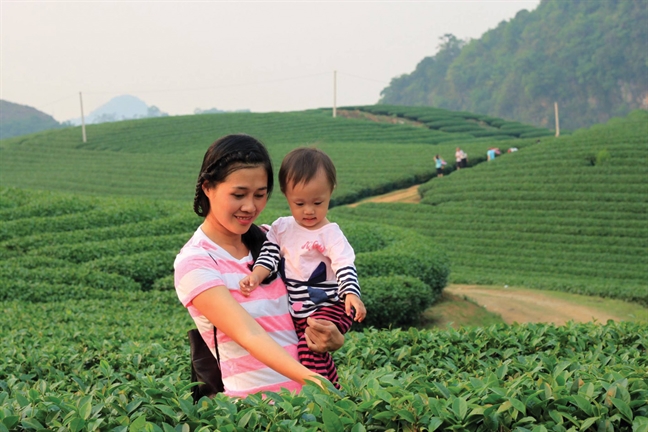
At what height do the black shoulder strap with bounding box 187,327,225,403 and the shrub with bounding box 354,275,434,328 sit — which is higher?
the black shoulder strap with bounding box 187,327,225,403

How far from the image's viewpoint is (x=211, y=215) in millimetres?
2504

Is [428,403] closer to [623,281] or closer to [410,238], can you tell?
[410,238]

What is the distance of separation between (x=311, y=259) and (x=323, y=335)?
330 mm

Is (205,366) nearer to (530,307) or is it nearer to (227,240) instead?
(227,240)

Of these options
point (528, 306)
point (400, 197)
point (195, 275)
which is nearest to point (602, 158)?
point (400, 197)

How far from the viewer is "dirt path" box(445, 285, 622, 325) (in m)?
10.5

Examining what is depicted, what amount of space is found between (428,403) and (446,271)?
8.71 metres

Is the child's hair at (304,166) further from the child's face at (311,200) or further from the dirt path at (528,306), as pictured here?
the dirt path at (528,306)

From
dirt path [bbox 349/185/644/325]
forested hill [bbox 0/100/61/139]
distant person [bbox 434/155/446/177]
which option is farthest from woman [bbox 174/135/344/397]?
forested hill [bbox 0/100/61/139]

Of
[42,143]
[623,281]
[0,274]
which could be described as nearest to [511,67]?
[42,143]

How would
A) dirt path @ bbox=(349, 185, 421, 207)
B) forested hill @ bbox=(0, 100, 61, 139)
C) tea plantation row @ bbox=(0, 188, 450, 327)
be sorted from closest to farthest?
tea plantation row @ bbox=(0, 188, 450, 327) → dirt path @ bbox=(349, 185, 421, 207) → forested hill @ bbox=(0, 100, 61, 139)

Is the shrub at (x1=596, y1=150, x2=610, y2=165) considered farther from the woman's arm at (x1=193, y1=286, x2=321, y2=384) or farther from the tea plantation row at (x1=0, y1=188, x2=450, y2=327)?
the woman's arm at (x1=193, y1=286, x2=321, y2=384)

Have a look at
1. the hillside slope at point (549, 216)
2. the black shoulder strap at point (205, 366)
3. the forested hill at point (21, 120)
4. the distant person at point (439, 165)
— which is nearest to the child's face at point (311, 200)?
the black shoulder strap at point (205, 366)

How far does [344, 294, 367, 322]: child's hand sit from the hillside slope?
1133 centimetres
